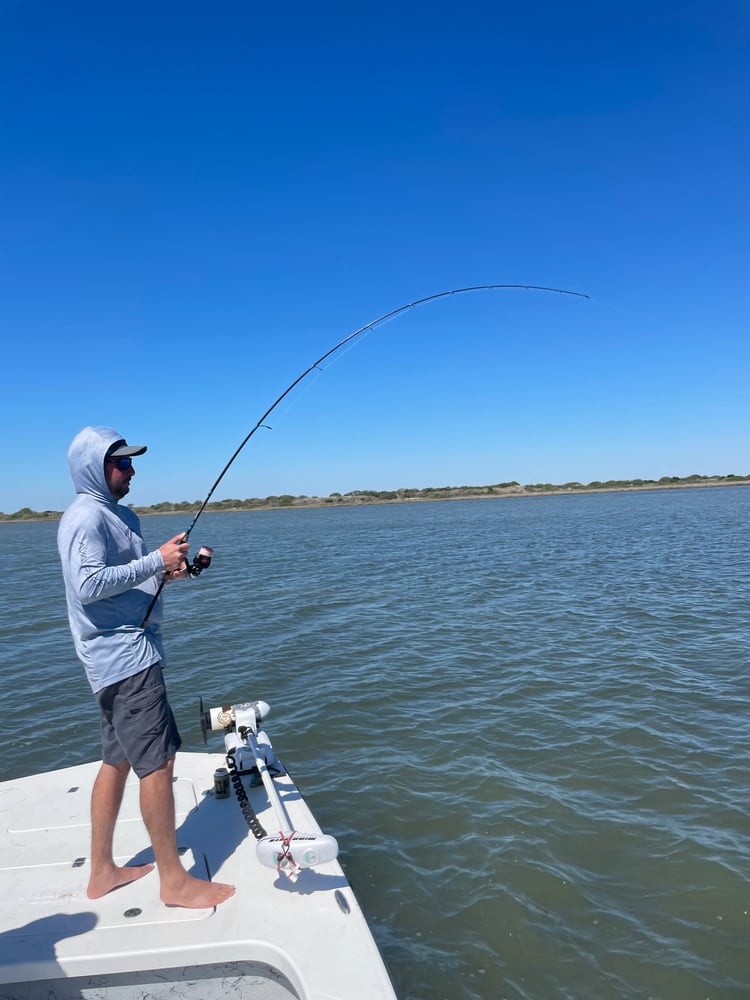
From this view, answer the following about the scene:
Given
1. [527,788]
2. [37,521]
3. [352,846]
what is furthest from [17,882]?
[37,521]

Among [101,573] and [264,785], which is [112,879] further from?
[101,573]

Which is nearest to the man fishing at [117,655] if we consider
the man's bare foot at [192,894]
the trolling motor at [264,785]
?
the man's bare foot at [192,894]

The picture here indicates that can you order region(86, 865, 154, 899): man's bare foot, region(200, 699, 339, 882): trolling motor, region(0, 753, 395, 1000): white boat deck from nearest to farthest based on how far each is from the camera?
region(0, 753, 395, 1000): white boat deck
region(200, 699, 339, 882): trolling motor
region(86, 865, 154, 899): man's bare foot

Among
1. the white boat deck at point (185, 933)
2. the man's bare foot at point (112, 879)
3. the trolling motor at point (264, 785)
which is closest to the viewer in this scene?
the white boat deck at point (185, 933)

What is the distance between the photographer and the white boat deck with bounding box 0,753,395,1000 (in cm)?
290

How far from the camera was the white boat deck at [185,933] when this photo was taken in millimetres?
2898

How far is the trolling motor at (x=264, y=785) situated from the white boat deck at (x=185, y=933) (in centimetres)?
20

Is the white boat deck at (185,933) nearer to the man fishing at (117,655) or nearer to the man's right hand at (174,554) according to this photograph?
the man fishing at (117,655)

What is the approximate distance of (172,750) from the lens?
342 centimetres

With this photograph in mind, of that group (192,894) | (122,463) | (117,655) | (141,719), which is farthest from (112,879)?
(122,463)

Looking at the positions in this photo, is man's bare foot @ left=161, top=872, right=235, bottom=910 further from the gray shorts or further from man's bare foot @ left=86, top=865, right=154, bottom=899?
the gray shorts

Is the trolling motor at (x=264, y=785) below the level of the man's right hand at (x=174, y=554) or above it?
below

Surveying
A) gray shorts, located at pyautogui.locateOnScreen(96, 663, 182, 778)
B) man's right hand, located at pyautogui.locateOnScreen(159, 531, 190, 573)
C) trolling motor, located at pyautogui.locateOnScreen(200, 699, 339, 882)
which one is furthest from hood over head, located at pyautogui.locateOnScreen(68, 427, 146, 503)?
trolling motor, located at pyautogui.locateOnScreen(200, 699, 339, 882)

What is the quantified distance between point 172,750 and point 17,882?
1.21 m
